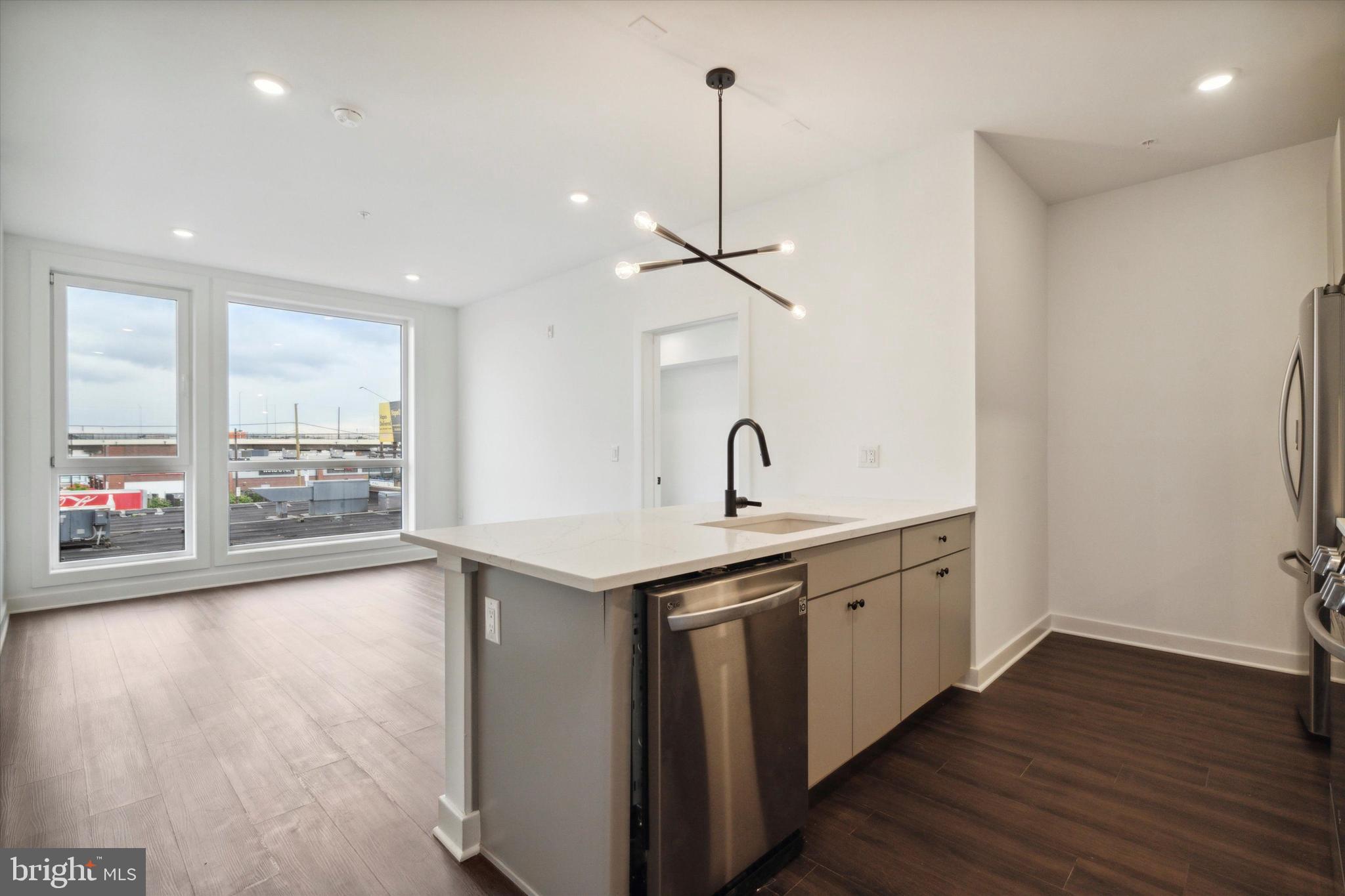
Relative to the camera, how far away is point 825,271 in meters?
3.48

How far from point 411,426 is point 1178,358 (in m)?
6.28

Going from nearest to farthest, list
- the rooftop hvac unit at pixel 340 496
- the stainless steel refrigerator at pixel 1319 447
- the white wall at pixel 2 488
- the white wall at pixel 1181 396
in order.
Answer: the stainless steel refrigerator at pixel 1319 447
the white wall at pixel 1181 396
the white wall at pixel 2 488
the rooftop hvac unit at pixel 340 496

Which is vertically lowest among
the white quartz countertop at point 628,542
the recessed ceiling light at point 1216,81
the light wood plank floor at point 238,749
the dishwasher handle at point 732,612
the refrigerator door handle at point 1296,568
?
the light wood plank floor at point 238,749

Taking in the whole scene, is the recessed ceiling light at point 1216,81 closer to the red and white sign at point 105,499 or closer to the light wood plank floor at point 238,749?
the light wood plank floor at point 238,749

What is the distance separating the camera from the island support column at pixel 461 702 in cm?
175

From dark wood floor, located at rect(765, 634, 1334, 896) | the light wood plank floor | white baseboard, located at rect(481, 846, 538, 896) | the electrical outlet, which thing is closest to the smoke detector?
the electrical outlet

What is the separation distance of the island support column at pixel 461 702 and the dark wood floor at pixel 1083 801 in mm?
865

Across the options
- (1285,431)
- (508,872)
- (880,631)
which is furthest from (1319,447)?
(508,872)

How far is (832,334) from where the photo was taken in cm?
344

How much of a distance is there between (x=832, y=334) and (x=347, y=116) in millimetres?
2584

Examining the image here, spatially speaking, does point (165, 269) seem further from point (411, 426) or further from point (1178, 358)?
point (1178, 358)

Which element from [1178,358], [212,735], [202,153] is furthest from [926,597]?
[202,153]

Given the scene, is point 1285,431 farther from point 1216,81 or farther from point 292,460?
point 292,460

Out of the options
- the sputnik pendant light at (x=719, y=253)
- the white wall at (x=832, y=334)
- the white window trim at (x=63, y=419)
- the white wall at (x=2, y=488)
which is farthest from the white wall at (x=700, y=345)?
the white wall at (x=2, y=488)
